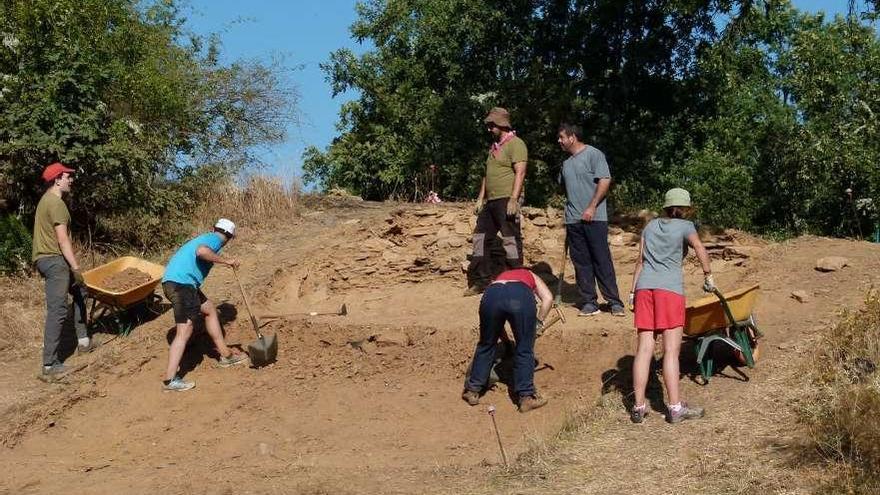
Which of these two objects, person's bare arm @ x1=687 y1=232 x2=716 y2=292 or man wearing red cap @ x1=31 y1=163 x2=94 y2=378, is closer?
person's bare arm @ x1=687 y1=232 x2=716 y2=292

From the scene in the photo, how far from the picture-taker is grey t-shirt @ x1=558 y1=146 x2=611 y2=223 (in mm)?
9055

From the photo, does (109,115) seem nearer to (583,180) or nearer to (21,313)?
(21,313)

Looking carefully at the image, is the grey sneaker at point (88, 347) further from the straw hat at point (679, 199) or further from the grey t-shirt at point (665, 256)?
the straw hat at point (679, 199)

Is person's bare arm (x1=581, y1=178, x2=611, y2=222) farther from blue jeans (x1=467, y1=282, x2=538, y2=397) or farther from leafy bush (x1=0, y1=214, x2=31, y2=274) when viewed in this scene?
leafy bush (x1=0, y1=214, x2=31, y2=274)

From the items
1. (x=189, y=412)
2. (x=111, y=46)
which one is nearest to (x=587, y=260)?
(x=189, y=412)

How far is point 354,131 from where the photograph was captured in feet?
62.1

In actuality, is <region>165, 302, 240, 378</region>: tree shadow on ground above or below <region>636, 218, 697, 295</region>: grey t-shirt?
below

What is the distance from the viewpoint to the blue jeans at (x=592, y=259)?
29.7 feet

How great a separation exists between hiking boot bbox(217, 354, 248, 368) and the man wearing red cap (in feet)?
4.93

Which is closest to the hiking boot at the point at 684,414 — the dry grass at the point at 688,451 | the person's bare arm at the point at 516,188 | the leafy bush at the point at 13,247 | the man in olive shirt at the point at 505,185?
the dry grass at the point at 688,451

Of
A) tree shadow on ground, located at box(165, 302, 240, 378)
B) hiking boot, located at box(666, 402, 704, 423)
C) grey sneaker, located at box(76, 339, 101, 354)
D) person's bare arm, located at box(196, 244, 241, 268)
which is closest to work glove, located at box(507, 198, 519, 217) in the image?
person's bare arm, located at box(196, 244, 241, 268)

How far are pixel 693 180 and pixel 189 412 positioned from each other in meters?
11.0

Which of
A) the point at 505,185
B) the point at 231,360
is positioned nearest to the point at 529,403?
the point at 505,185

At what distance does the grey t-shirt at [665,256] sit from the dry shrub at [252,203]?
7060 millimetres
